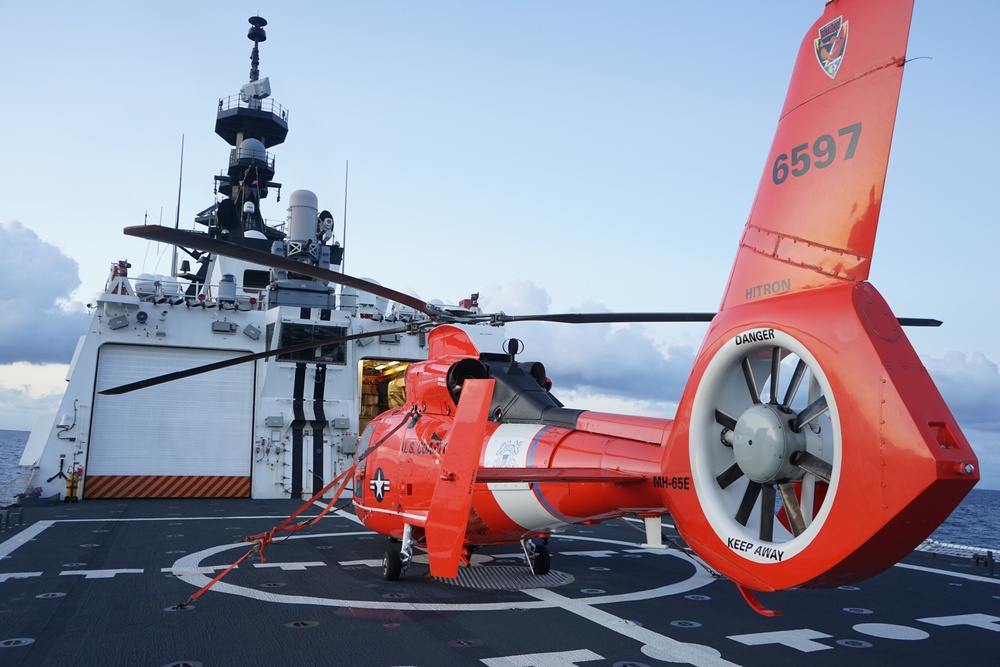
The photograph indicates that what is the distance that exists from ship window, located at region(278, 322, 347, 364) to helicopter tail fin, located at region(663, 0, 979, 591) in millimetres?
16529

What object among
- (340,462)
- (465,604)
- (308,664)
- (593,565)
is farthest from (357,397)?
(308,664)

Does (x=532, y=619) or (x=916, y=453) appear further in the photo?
(x=532, y=619)

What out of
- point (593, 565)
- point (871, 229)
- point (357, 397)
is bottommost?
point (593, 565)

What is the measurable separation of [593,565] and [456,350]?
14.0ft

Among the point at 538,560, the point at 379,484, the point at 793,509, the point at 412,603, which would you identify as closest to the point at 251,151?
the point at 379,484

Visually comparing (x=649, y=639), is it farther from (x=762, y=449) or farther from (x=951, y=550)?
(x=951, y=550)

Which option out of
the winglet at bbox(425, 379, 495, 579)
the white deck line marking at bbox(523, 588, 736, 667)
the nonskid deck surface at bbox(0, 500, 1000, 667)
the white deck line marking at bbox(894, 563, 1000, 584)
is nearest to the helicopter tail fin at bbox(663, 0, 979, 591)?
the winglet at bbox(425, 379, 495, 579)

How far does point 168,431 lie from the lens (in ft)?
63.7

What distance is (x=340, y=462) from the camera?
20391 mm

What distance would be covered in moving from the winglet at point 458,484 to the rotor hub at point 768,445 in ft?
7.10

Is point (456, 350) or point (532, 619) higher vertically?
point (456, 350)

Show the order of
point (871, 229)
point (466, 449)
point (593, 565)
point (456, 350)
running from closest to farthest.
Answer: point (871, 229) < point (466, 449) < point (456, 350) < point (593, 565)

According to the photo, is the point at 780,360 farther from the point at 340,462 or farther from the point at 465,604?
the point at 340,462

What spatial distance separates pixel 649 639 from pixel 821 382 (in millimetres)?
4024
